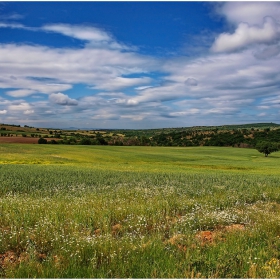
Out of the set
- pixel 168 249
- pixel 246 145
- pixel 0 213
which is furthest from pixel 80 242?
pixel 246 145

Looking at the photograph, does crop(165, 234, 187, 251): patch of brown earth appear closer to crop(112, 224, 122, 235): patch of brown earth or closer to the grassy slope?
crop(112, 224, 122, 235): patch of brown earth

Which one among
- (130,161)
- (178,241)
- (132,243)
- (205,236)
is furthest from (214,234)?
(130,161)

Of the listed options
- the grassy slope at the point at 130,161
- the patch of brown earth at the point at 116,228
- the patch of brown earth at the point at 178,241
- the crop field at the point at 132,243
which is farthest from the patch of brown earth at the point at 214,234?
the grassy slope at the point at 130,161

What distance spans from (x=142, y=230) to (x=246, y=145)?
13256 cm

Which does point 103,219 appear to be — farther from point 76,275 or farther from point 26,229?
point 76,275

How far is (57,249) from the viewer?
246 inches

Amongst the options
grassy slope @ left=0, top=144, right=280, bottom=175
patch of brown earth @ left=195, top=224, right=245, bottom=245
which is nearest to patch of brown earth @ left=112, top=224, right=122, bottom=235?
patch of brown earth @ left=195, top=224, right=245, bottom=245

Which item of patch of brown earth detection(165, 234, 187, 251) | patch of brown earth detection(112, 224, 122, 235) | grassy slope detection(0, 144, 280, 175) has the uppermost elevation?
patch of brown earth detection(165, 234, 187, 251)

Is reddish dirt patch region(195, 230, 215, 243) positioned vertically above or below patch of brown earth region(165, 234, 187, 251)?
below

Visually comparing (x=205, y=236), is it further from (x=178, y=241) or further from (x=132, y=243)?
(x=132, y=243)

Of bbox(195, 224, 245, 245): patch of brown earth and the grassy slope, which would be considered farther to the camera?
the grassy slope

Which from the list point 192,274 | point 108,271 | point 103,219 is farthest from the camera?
point 103,219

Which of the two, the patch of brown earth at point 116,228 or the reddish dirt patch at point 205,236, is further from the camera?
the patch of brown earth at point 116,228

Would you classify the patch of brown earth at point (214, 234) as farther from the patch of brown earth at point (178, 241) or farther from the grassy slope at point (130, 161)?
the grassy slope at point (130, 161)
